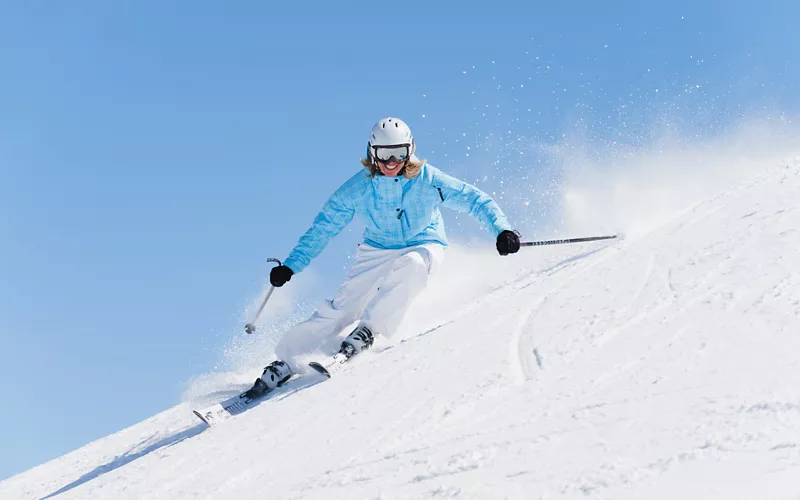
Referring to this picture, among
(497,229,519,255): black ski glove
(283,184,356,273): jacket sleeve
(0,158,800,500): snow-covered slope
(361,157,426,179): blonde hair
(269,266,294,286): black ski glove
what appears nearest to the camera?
(0,158,800,500): snow-covered slope

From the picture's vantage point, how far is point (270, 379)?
6.25 m

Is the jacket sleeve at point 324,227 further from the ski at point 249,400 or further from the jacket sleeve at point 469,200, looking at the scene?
the ski at point 249,400

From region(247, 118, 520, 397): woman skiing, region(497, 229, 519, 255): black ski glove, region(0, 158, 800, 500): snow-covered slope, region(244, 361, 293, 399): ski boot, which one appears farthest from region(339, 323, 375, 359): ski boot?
region(497, 229, 519, 255): black ski glove

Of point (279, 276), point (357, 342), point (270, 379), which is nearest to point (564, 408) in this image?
point (357, 342)

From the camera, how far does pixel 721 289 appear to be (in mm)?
5086

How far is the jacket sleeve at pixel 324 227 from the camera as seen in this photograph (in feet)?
22.9

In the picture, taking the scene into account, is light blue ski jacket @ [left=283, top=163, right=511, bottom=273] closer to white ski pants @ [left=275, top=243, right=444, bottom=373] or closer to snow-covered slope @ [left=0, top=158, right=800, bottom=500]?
white ski pants @ [left=275, top=243, right=444, bottom=373]

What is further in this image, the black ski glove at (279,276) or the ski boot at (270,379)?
the black ski glove at (279,276)

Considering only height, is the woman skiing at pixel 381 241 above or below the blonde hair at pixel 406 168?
below

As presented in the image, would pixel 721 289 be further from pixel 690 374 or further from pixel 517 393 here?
pixel 517 393

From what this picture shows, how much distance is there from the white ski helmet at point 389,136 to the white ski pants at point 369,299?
98cm

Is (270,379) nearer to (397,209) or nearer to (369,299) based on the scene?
(369,299)

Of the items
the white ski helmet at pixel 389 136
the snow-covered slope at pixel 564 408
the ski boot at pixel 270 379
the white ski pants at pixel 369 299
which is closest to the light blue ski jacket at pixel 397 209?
the white ski pants at pixel 369 299

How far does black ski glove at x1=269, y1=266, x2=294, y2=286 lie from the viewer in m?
6.79
